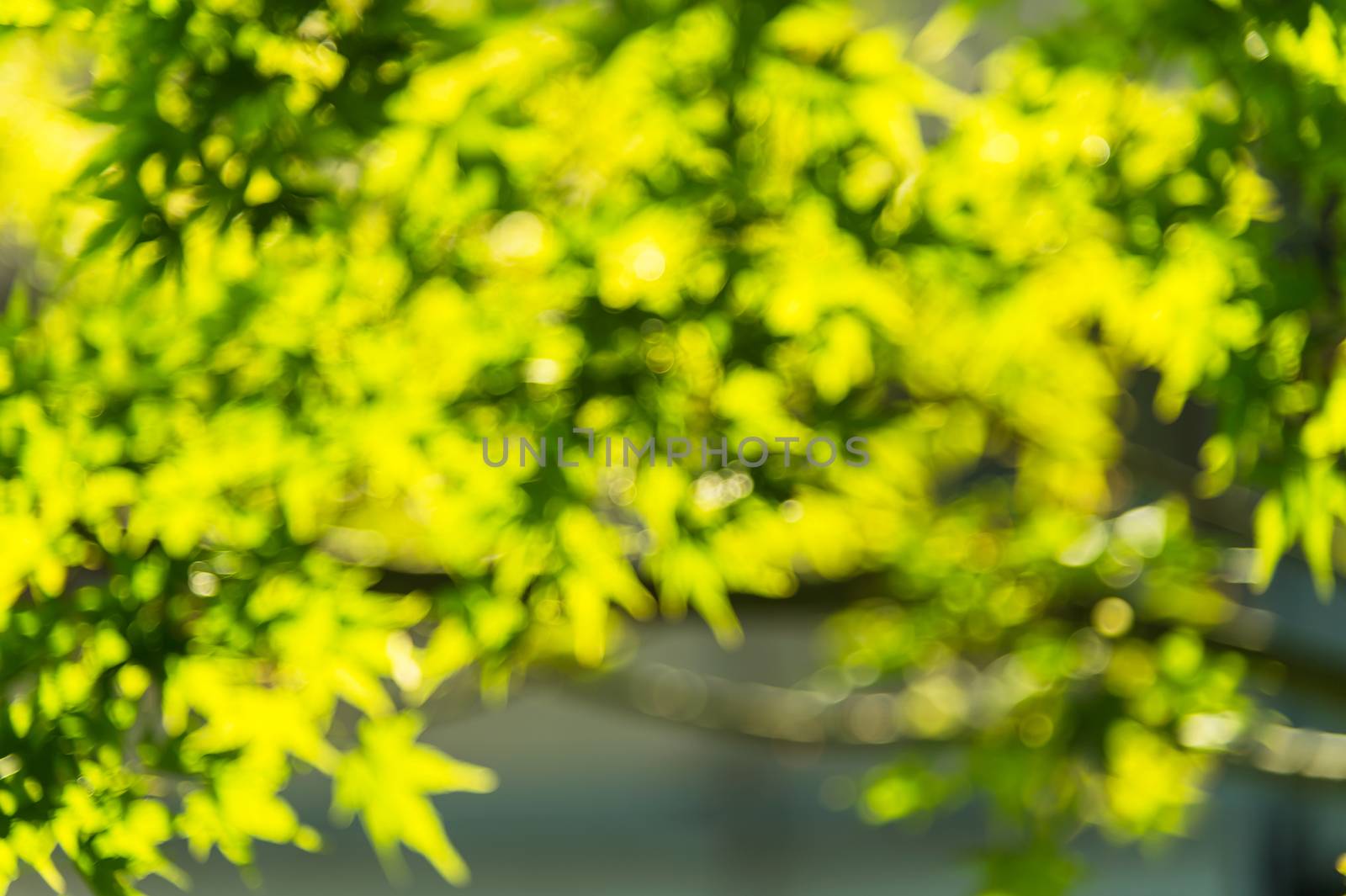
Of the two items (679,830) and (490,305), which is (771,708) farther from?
(679,830)

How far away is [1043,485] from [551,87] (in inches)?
28.8

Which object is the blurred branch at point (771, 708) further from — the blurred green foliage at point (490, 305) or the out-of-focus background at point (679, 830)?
the out-of-focus background at point (679, 830)

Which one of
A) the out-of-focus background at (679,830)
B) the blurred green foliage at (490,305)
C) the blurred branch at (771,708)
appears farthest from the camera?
the out-of-focus background at (679,830)

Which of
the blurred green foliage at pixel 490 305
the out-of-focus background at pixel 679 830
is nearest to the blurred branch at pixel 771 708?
the blurred green foliage at pixel 490 305

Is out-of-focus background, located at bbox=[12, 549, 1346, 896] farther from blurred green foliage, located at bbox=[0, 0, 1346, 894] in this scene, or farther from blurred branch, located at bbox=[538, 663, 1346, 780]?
blurred green foliage, located at bbox=[0, 0, 1346, 894]

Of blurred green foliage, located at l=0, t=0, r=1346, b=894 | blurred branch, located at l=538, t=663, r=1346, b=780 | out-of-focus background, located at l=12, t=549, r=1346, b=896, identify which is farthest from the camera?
out-of-focus background, located at l=12, t=549, r=1346, b=896

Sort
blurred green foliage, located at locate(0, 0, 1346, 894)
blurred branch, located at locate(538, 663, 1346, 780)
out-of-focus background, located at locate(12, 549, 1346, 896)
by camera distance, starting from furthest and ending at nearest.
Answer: out-of-focus background, located at locate(12, 549, 1346, 896), blurred branch, located at locate(538, 663, 1346, 780), blurred green foliage, located at locate(0, 0, 1346, 894)

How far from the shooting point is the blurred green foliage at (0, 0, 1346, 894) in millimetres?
713

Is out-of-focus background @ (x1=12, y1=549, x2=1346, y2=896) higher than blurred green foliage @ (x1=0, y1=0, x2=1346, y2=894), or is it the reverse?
blurred green foliage @ (x1=0, y1=0, x2=1346, y2=894)

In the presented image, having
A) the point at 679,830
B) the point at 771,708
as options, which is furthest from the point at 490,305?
the point at 679,830

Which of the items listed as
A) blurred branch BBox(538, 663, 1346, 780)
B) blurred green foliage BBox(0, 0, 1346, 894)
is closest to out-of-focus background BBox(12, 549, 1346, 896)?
blurred branch BBox(538, 663, 1346, 780)

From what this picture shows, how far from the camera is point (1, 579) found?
72cm

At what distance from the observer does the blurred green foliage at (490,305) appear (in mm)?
713

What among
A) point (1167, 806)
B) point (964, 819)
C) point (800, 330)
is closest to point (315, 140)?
point (800, 330)
